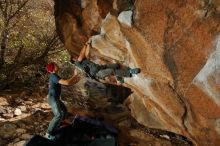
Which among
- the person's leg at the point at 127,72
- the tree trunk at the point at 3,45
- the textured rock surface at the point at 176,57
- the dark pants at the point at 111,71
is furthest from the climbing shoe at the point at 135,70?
the tree trunk at the point at 3,45

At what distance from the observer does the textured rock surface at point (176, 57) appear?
7148 mm

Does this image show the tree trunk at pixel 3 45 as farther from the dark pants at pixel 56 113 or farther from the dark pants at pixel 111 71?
the dark pants at pixel 56 113

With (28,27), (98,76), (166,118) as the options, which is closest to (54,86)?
(98,76)

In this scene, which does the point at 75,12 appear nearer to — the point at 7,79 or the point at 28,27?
the point at 7,79

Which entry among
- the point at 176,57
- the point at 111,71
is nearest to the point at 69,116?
the point at 111,71

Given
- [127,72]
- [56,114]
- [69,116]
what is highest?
[127,72]

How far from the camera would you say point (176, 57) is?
7.64 metres

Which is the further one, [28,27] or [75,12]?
[28,27]

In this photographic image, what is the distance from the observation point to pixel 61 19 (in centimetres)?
1360

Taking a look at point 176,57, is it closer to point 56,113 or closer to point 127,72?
point 127,72

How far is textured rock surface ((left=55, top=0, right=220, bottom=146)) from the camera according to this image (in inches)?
281

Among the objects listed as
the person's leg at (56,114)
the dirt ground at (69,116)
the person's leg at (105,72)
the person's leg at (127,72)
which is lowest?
the dirt ground at (69,116)

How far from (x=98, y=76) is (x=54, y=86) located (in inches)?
88.2

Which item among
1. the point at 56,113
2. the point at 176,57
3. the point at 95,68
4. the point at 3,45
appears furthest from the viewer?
the point at 3,45
